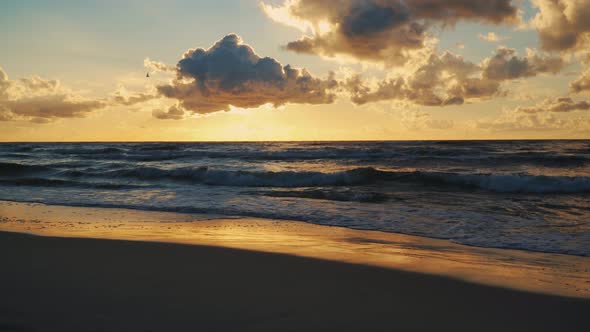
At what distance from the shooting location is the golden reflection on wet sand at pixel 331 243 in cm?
469

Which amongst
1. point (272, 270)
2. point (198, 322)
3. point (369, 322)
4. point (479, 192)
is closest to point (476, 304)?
point (369, 322)

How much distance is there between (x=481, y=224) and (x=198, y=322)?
707cm

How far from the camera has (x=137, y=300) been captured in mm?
3490

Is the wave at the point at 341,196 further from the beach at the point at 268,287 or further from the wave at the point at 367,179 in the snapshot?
the beach at the point at 268,287

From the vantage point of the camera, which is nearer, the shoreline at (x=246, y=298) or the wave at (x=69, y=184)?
the shoreline at (x=246, y=298)

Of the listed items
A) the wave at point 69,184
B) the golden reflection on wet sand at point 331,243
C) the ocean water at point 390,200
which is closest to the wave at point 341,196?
the ocean water at point 390,200

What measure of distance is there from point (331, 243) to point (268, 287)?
2.65m

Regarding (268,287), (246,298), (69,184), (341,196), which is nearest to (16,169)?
(69,184)

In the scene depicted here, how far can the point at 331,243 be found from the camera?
647cm

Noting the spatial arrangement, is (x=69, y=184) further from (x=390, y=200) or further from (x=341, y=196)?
(x=390, y=200)

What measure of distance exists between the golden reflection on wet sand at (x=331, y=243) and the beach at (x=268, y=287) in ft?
0.13

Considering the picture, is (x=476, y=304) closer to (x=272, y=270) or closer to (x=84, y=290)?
(x=272, y=270)

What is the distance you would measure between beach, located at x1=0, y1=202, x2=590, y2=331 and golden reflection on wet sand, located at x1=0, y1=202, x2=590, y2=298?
0.13 ft

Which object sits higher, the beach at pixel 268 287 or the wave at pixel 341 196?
the beach at pixel 268 287
